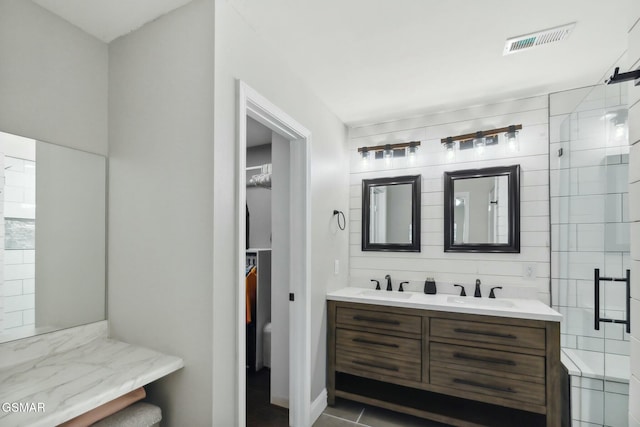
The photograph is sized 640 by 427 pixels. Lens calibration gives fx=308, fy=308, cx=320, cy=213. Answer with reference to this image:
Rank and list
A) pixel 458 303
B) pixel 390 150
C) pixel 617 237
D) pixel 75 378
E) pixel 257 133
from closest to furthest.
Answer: pixel 75 378, pixel 617 237, pixel 458 303, pixel 390 150, pixel 257 133

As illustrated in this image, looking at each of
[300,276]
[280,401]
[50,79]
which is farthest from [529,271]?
[50,79]

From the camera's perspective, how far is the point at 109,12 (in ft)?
5.31

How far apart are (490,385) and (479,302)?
1.90 ft

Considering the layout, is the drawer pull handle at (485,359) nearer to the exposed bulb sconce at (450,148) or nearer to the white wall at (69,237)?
the exposed bulb sconce at (450,148)

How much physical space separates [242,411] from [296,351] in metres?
0.78

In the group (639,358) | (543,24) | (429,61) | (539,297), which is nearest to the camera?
(639,358)

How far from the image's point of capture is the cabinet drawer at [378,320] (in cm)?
233

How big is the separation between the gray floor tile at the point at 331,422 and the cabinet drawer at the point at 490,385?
0.71 metres

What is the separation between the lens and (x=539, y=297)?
8.05 feet

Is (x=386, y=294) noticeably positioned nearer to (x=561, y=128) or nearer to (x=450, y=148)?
(x=450, y=148)

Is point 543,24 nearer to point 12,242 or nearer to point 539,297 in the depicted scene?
point 539,297

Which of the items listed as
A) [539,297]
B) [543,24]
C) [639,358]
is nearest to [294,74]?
[543,24]

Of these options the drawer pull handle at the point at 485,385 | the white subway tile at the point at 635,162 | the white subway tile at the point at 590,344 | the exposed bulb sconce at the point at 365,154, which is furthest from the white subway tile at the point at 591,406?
the exposed bulb sconce at the point at 365,154

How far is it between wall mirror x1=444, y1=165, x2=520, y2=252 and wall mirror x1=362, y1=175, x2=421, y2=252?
0.28 metres
